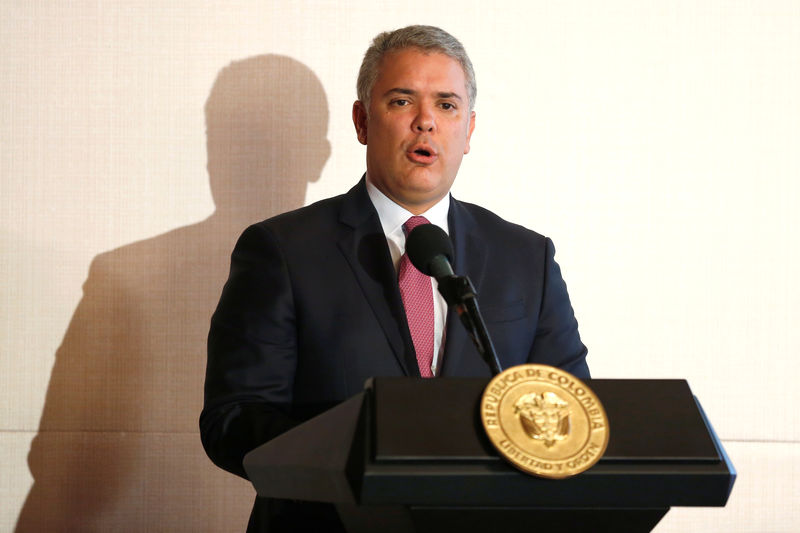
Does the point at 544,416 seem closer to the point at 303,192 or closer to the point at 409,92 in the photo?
the point at 409,92

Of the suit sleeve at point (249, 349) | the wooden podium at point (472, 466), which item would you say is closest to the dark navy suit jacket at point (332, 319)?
the suit sleeve at point (249, 349)

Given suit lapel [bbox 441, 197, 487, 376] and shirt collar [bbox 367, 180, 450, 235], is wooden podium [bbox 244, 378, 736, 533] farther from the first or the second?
shirt collar [bbox 367, 180, 450, 235]

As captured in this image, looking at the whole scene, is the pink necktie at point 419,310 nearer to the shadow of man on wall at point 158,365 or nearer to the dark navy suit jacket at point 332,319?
the dark navy suit jacket at point 332,319

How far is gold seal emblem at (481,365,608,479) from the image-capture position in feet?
2.65

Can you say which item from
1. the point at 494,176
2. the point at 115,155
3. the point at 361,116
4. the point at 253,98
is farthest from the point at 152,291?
the point at 494,176

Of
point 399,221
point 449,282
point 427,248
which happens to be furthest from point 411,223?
point 449,282

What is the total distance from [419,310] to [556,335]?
0.96 ft

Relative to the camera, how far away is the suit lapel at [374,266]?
4.73ft

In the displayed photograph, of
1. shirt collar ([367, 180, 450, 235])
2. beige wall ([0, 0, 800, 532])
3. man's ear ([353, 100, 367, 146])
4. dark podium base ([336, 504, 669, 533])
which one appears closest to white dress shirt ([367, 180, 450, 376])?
shirt collar ([367, 180, 450, 235])

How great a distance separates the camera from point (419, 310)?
1479 mm

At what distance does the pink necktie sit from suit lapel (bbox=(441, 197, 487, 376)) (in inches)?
1.7

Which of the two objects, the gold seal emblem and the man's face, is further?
the man's face

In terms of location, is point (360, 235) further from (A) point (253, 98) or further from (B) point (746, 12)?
(B) point (746, 12)

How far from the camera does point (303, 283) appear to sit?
4.92 feet
